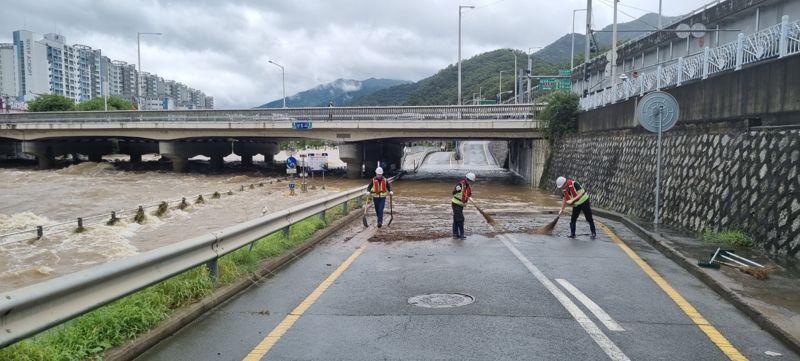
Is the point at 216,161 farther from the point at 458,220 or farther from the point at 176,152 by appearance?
the point at 458,220

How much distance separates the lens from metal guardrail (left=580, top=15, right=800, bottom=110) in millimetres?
10040

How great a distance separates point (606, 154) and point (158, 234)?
1583 cm

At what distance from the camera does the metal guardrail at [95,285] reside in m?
3.91

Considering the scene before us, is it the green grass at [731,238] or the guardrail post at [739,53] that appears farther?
the guardrail post at [739,53]

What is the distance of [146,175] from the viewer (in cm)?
4831

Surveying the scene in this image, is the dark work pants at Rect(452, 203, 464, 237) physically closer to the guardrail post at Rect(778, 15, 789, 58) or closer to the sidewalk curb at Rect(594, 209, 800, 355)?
the sidewalk curb at Rect(594, 209, 800, 355)

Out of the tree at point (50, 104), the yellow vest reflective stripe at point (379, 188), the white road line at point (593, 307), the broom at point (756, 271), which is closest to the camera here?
the white road line at point (593, 307)

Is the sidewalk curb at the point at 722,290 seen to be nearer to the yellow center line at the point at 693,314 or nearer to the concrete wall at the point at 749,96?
the yellow center line at the point at 693,314

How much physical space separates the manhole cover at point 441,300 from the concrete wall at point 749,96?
6961mm

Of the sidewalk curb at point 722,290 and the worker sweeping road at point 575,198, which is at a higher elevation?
the worker sweeping road at point 575,198

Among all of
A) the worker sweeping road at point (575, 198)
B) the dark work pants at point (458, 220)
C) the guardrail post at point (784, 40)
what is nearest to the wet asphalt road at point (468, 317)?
the dark work pants at point (458, 220)

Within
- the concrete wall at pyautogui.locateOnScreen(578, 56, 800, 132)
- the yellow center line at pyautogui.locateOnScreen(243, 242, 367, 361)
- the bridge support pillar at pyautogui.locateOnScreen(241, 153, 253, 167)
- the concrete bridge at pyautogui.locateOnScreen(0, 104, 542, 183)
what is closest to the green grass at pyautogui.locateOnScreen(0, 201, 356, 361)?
the yellow center line at pyautogui.locateOnScreen(243, 242, 367, 361)

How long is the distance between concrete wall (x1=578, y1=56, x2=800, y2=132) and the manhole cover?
696 cm

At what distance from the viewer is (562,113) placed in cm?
3055
